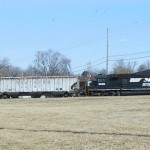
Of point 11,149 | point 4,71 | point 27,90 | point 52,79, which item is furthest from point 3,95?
point 4,71

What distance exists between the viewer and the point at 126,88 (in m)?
70.7

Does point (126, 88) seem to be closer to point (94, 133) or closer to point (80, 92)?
point (80, 92)

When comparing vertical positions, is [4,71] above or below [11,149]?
above

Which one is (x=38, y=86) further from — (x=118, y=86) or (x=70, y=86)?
(x=118, y=86)

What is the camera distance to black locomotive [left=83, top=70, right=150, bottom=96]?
7050 centimetres

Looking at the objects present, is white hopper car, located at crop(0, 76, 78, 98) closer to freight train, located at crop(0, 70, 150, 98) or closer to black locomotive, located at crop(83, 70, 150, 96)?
freight train, located at crop(0, 70, 150, 98)

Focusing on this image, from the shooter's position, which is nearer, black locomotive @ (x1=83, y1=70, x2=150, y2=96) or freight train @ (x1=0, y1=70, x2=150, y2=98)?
freight train @ (x1=0, y1=70, x2=150, y2=98)

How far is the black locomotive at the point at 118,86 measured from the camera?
70.5 m

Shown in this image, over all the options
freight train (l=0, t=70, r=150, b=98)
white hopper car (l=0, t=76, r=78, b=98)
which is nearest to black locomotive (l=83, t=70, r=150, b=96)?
freight train (l=0, t=70, r=150, b=98)

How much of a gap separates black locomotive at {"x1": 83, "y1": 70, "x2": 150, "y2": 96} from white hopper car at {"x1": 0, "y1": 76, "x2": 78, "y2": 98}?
3.19m

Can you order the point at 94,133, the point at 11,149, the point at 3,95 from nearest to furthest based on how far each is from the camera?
the point at 11,149, the point at 94,133, the point at 3,95

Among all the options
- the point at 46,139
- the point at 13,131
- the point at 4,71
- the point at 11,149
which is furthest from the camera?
the point at 4,71

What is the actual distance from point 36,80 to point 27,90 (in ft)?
7.24

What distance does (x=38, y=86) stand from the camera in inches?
2768
